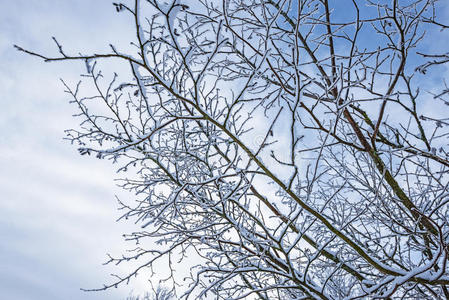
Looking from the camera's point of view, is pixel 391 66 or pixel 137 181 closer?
pixel 391 66

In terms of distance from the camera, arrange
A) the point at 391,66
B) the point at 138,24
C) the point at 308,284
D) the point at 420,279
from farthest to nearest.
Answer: the point at 308,284, the point at 391,66, the point at 420,279, the point at 138,24

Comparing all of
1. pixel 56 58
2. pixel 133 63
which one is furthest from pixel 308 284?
pixel 56 58

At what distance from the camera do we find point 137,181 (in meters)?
3.96

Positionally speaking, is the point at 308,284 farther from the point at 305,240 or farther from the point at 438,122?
the point at 438,122

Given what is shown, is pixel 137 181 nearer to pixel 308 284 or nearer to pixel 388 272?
pixel 308 284

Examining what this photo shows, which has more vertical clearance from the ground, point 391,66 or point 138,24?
point 391,66

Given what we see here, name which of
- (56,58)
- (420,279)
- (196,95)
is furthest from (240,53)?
(420,279)

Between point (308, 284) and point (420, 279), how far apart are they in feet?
2.70

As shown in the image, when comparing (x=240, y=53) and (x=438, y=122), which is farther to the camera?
(x=240, y=53)

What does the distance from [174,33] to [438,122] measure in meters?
1.89

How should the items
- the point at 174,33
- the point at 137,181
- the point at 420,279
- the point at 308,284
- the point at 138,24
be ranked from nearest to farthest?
the point at 138,24 → the point at 174,33 → the point at 420,279 → the point at 308,284 → the point at 137,181

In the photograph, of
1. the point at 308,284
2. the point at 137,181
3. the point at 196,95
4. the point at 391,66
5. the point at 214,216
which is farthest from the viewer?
the point at 137,181

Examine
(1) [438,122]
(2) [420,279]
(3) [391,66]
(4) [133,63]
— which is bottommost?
(2) [420,279]

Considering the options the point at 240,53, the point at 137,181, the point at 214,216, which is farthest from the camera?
the point at 137,181
